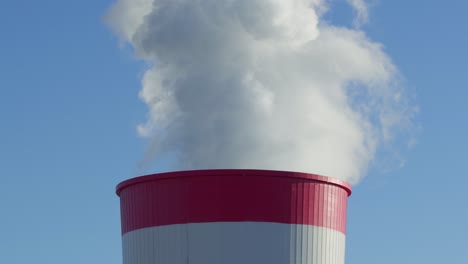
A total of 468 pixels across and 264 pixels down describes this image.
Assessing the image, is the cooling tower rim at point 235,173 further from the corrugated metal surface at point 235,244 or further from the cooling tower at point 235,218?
the corrugated metal surface at point 235,244

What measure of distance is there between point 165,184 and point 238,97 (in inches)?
181

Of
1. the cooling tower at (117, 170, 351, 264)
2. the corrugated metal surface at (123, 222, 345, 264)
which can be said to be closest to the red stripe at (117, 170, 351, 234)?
the cooling tower at (117, 170, 351, 264)

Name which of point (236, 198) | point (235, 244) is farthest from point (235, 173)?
point (235, 244)

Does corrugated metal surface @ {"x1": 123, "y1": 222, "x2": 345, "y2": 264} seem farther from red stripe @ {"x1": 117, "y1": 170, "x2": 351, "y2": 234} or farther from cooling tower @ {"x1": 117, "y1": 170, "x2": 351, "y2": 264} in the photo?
red stripe @ {"x1": 117, "y1": 170, "x2": 351, "y2": 234}

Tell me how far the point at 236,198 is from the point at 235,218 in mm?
429

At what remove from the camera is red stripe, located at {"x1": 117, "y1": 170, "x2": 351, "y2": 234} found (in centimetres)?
2028

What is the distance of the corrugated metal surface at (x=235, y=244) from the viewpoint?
66.0 feet

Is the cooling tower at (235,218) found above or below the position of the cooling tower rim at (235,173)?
below

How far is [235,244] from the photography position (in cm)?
2012

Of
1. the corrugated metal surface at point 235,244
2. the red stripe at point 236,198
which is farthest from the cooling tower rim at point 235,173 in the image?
the corrugated metal surface at point 235,244

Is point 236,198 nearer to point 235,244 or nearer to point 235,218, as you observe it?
point 235,218

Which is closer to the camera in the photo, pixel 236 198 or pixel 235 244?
pixel 235 244

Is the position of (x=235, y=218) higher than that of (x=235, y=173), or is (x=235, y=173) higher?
(x=235, y=173)

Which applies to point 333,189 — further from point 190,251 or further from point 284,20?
point 284,20
